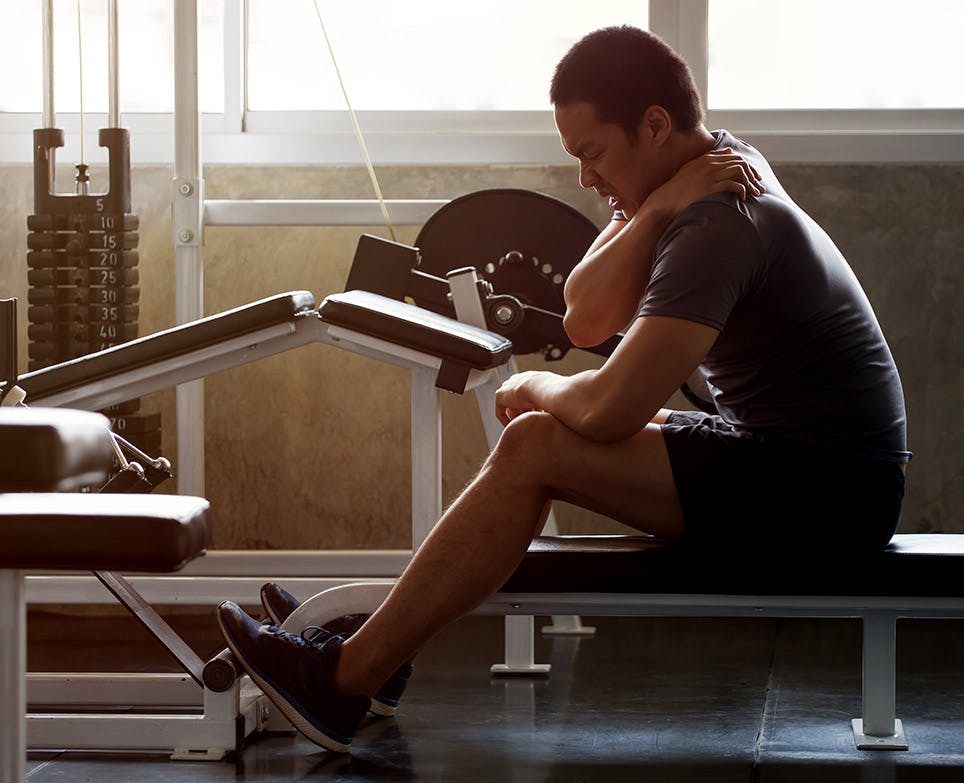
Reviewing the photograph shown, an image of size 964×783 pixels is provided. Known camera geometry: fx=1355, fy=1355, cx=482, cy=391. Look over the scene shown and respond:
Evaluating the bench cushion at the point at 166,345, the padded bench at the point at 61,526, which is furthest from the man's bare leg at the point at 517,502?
the padded bench at the point at 61,526

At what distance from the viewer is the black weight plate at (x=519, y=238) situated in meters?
2.91

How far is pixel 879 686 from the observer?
2.27 m

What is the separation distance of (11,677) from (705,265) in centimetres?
106

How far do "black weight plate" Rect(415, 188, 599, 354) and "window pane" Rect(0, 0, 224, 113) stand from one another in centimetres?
131

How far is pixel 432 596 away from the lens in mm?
2049

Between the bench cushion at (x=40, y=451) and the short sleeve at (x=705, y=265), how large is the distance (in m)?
0.96

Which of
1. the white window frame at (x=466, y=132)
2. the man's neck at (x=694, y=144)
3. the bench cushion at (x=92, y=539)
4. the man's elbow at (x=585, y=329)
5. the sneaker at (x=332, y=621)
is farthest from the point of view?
the white window frame at (x=466, y=132)

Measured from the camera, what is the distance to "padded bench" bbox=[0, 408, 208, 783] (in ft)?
3.59

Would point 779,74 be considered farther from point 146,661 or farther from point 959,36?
point 146,661

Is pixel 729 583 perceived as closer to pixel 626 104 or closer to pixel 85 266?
pixel 626 104

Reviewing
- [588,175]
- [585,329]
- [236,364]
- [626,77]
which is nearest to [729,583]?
[585,329]

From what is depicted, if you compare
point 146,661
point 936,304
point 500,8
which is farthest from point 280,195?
point 936,304

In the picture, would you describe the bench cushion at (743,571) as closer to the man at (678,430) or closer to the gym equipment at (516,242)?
the man at (678,430)

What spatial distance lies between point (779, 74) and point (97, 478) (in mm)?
3037
